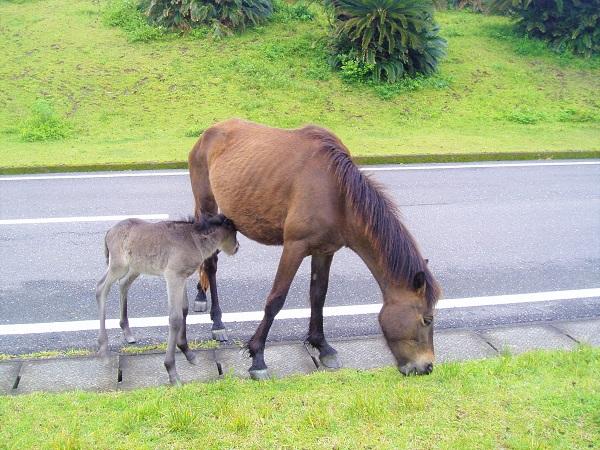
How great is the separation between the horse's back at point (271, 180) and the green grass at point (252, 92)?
21.4ft

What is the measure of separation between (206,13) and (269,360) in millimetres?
14996

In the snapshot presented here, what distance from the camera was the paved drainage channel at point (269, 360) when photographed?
4199mm

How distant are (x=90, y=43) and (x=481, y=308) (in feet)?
50.0

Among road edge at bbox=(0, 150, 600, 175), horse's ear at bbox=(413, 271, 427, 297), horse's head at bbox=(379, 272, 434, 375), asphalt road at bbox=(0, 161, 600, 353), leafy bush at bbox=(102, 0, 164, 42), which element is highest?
horse's ear at bbox=(413, 271, 427, 297)

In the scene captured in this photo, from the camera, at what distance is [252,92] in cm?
1544

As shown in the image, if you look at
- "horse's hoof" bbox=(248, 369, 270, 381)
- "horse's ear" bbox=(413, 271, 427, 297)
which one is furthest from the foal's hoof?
"horse's ear" bbox=(413, 271, 427, 297)

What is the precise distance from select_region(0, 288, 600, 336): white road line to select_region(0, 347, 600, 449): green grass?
1350 millimetres

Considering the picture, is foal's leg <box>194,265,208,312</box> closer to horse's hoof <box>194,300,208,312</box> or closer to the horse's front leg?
horse's hoof <box>194,300,208,312</box>

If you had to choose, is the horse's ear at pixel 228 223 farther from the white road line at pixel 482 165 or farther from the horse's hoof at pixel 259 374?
the white road line at pixel 482 165

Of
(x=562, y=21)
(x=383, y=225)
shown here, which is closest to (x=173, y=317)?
(x=383, y=225)

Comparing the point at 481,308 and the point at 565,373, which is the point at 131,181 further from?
the point at 565,373

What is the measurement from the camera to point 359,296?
5938mm

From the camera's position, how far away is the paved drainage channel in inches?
165

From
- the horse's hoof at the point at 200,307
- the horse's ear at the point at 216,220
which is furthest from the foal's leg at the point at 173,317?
the horse's hoof at the point at 200,307
